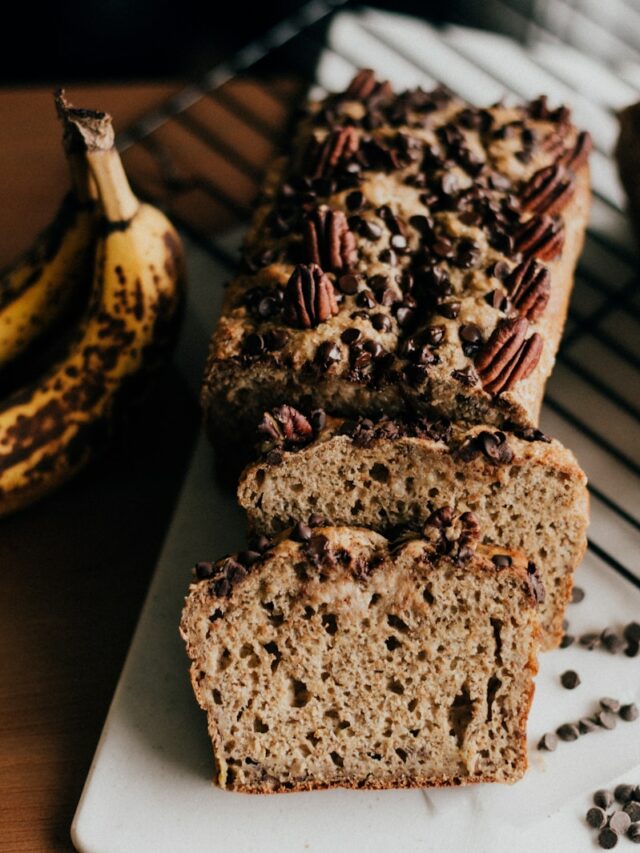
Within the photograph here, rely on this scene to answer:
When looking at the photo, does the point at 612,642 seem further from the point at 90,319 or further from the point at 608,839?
the point at 90,319

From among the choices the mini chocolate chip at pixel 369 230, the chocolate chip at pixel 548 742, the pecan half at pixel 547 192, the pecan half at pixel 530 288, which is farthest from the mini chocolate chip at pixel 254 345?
the chocolate chip at pixel 548 742

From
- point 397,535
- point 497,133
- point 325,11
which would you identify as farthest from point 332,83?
point 397,535

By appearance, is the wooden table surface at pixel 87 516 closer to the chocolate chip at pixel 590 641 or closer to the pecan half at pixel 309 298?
the pecan half at pixel 309 298

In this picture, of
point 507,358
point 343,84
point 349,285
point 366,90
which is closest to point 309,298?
point 349,285

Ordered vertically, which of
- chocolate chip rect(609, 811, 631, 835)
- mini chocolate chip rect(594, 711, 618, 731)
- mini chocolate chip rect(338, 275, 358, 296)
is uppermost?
mini chocolate chip rect(338, 275, 358, 296)

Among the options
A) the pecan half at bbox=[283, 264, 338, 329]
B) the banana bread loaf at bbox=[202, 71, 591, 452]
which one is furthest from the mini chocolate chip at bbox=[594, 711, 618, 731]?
the pecan half at bbox=[283, 264, 338, 329]

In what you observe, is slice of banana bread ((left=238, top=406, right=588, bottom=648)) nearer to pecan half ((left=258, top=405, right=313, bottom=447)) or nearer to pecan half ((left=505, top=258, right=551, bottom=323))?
pecan half ((left=258, top=405, right=313, bottom=447))

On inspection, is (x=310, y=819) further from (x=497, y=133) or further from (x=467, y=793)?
(x=497, y=133)
